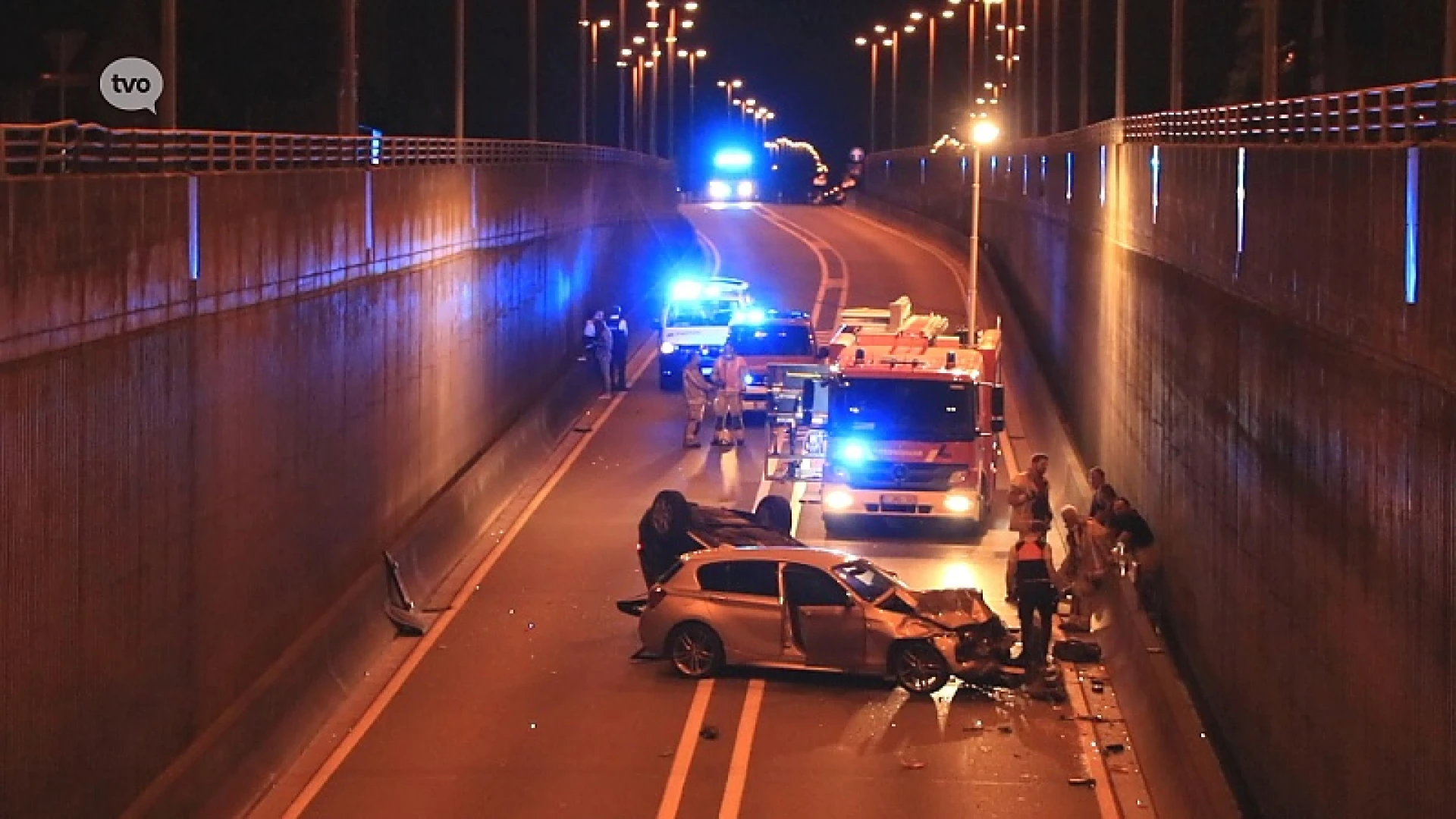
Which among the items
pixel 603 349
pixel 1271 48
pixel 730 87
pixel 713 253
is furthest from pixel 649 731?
pixel 730 87

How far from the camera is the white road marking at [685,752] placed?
1795 cm

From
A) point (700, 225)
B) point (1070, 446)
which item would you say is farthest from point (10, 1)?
point (700, 225)

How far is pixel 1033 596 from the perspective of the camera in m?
21.8

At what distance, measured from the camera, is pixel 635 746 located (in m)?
19.9

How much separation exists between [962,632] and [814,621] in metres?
1.49

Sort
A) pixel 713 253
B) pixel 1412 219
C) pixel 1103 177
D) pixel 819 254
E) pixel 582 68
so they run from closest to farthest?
pixel 1412 219, pixel 1103 177, pixel 582 68, pixel 819 254, pixel 713 253

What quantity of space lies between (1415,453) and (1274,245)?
6.20m

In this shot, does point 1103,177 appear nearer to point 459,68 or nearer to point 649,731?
point 459,68

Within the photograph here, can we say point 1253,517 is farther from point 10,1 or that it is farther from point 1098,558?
point 10,1

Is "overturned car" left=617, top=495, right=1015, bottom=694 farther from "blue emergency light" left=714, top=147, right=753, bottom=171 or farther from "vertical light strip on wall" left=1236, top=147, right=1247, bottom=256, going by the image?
"blue emergency light" left=714, top=147, right=753, bottom=171

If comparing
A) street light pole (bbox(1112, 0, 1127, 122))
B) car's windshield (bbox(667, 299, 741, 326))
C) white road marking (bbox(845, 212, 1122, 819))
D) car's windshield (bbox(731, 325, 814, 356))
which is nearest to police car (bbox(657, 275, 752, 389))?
car's windshield (bbox(667, 299, 741, 326))

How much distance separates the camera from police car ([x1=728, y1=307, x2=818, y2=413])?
40062mm

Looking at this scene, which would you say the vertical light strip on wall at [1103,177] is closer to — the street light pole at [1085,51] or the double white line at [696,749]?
the double white line at [696,749]

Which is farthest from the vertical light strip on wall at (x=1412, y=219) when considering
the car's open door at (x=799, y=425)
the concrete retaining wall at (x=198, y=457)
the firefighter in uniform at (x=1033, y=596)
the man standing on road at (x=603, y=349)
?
the man standing on road at (x=603, y=349)
